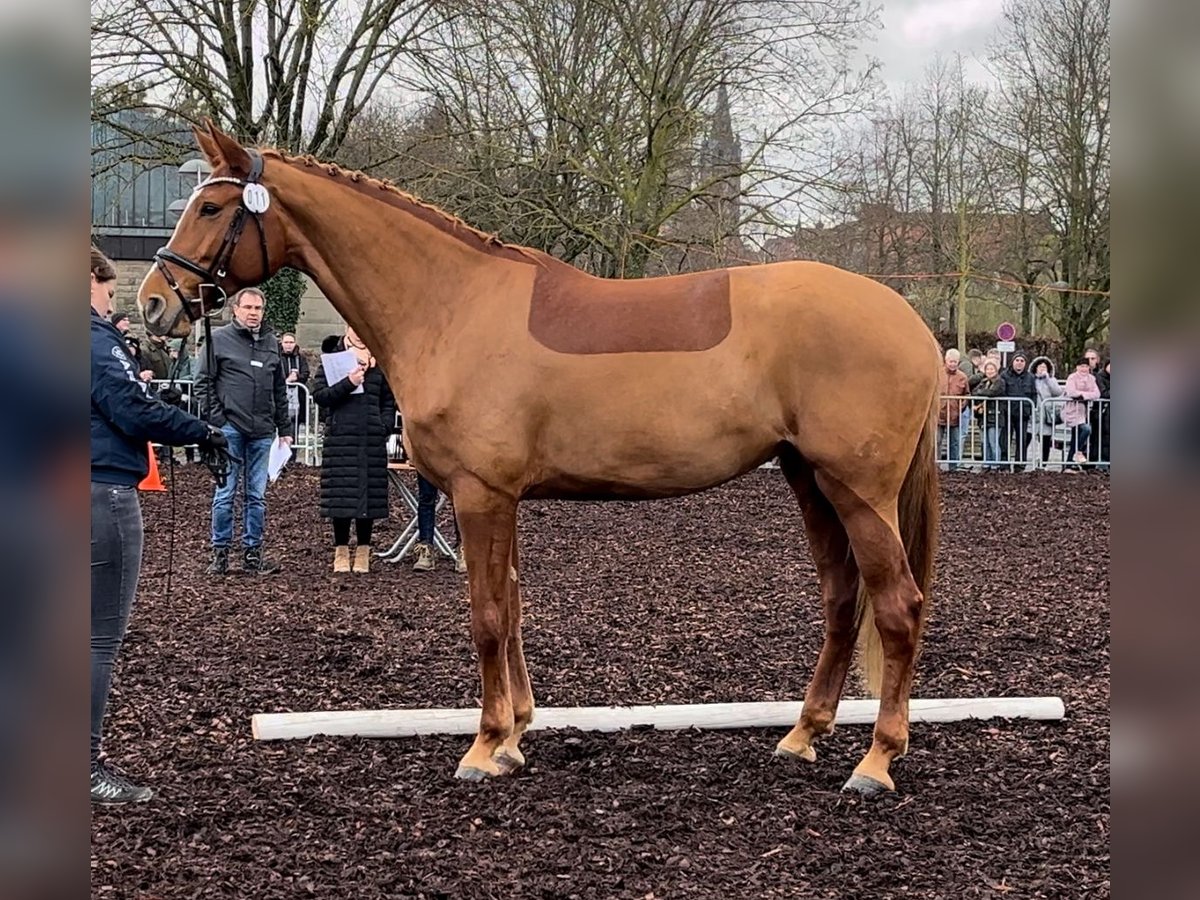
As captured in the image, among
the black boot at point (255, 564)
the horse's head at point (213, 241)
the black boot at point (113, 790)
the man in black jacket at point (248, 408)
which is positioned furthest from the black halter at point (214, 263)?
the black boot at point (255, 564)

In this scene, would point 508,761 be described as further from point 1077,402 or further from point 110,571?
point 1077,402

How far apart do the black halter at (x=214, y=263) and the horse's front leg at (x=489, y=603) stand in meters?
1.18

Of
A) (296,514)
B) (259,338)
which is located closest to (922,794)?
(259,338)

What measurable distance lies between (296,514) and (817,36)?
9538 mm

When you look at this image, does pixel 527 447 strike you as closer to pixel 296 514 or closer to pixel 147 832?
pixel 147 832

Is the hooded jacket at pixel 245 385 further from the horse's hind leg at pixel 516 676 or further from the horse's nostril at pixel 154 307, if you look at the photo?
the horse's hind leg at pixel 516 676

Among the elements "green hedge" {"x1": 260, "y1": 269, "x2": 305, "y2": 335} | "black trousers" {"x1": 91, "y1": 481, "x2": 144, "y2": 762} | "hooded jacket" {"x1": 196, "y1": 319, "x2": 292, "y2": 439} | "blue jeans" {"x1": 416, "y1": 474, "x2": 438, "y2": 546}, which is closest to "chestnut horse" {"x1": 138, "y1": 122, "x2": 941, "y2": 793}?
"black trousers" {"x1": 91, "y1": 481, "x2": 144, "y2": 762}

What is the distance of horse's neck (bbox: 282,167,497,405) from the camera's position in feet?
13.5

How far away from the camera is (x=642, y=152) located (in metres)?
15.1

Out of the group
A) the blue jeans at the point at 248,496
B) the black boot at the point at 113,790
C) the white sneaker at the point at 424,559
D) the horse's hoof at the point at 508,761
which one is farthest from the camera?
the white sneaker at the point at 424,559

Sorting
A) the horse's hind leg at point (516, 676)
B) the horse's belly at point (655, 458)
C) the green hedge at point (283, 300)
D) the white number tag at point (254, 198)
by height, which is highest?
the green hedge at point (283, 300)

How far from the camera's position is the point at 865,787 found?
3.87 m

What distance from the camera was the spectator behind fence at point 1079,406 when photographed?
1534 cm

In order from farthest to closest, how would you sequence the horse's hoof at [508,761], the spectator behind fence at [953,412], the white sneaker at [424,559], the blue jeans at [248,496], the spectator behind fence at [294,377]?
the spectator behind fence at [953,412] → the spectator behind fence at [294,377] → the white sneaker at [424,559] → the blue jeans at [248,496] → the horse's hoof at [508,761]
